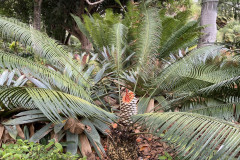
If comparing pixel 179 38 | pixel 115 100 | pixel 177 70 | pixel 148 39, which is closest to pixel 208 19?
pixel 179 38

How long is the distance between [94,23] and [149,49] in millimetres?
2670

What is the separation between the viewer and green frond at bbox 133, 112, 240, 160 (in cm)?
129

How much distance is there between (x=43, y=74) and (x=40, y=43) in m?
0.55

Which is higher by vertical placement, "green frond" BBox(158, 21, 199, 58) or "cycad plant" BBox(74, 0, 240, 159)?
"green frond" BBox(158, 21, 199, 58)

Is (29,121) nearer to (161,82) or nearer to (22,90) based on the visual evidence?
(22,90)

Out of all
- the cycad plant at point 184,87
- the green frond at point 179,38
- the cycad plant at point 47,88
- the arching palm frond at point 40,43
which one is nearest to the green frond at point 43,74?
the cycad plant at point 47,88

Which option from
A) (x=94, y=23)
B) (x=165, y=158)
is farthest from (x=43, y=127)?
(x=94, y=23)

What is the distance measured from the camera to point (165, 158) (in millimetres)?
2109

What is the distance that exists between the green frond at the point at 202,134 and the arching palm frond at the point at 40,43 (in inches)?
49.1

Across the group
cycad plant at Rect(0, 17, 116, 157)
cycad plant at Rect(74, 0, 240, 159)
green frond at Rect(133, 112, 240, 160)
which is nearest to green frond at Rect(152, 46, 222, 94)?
cycad plant at Rect(74, 0, 240, 159)

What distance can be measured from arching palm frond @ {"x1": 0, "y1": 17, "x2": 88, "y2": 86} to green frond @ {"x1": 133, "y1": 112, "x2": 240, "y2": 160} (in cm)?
125

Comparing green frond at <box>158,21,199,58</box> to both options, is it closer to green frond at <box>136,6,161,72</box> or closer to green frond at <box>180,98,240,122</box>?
green frond at <box>136,6,161,72</box>

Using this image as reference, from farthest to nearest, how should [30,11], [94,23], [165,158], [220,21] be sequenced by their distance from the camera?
[220,21] → [30,11] → [94,23] → [165,158]

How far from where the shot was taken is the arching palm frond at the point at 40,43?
2.72 meters
